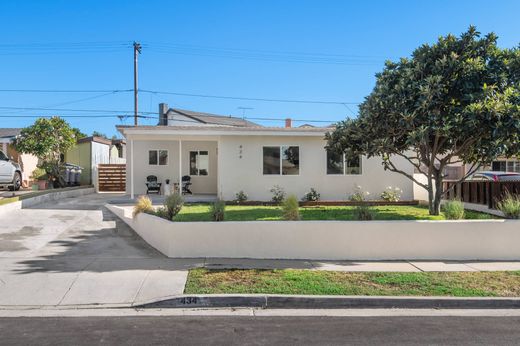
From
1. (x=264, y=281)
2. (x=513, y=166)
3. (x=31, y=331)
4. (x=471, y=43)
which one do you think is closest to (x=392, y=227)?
(x=264, y=281)

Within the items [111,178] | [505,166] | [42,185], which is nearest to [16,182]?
[42,185]

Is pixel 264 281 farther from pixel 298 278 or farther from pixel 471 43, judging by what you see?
pixel 471 43

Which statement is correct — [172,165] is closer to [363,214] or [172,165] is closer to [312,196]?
[312,196]

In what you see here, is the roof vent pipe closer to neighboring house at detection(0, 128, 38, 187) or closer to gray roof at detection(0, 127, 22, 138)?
gray roof at detection(0, 127, 22, 138)

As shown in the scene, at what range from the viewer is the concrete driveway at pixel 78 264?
6.54m

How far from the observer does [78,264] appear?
8289 millimetres

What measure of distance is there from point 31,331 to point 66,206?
36.1ft

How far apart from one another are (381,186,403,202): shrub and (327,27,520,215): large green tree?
5.91m

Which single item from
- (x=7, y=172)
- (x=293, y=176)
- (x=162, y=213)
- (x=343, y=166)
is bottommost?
(x=162, y=213)

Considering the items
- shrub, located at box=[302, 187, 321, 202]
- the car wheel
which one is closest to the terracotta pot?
the car wheel

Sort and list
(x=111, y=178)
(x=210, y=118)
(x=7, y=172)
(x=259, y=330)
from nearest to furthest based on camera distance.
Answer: (x=259, y=330) < (x=7, y=172) < (x=111, y=178) < (x=210, y=118)

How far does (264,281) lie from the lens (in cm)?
718

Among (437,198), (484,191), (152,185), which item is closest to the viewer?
(437,198)

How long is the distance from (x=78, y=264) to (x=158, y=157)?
1202 cm
